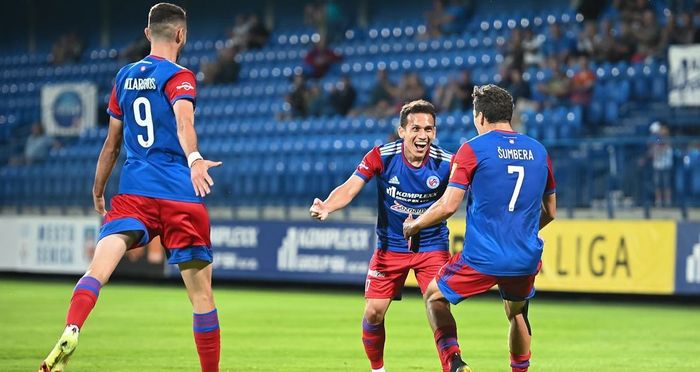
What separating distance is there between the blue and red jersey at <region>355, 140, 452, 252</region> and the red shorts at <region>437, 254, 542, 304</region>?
1009 mm

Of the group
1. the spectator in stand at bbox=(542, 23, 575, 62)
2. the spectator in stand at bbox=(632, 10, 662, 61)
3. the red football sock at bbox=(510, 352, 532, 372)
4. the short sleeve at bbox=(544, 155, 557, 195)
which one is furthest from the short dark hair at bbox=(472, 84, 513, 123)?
the spectator in stand at bbox=(542, 23, 575, 62)

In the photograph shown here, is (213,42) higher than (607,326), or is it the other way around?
(213,42)

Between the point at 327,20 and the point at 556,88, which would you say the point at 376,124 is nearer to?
the point at 556,88

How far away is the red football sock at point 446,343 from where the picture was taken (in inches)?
314

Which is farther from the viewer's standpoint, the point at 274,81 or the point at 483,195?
the point at 274,81

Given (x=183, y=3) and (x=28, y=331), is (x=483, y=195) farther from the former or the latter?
(x=183, y=3)

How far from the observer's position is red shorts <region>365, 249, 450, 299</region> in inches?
348

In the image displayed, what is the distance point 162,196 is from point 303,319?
7432mm

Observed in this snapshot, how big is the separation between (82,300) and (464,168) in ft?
8.20

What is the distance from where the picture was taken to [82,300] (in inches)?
284

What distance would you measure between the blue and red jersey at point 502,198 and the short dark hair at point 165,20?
78.1 inches

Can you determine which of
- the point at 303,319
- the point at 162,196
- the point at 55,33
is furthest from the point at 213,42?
the point at 162,196

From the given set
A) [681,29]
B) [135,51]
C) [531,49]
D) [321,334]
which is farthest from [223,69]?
[321,334]

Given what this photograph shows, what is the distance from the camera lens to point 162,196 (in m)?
7.53
